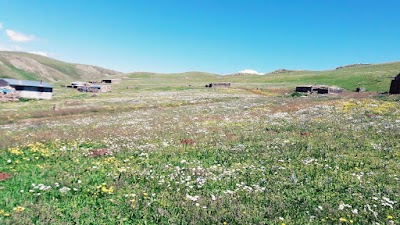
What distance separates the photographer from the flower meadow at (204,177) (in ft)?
35.0

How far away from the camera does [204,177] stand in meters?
14.5

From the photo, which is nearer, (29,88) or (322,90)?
(322,90)

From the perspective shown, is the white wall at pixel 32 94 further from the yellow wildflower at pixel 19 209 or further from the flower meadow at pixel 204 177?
the yellow wildflower at pixel 19 209

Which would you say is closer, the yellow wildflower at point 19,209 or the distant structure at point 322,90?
the yellow wildflower at point 19,209

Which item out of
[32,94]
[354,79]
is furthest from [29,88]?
[354,79]

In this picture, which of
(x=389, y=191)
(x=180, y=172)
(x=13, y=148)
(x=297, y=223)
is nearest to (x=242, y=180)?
(x=180, y=172)

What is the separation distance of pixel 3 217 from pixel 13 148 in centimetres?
1135

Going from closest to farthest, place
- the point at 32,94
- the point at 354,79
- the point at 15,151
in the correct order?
the point at 15,151 → the point at 32,94 → the point at 354,79

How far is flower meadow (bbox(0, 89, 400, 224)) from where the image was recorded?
10656 mm

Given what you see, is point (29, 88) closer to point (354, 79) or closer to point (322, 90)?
point (322, 90)

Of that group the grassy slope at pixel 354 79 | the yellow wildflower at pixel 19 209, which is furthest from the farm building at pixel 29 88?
the grassy slope at pixel 354 79

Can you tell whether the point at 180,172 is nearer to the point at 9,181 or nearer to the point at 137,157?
the point at 137,157

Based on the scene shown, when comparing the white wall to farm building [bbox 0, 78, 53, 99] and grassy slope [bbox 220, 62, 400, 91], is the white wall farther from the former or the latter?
grassy slope [bbox 220, 62, 400, 91]

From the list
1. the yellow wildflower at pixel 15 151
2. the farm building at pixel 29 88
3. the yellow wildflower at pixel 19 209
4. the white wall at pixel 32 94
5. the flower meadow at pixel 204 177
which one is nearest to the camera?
the yellow wildflower at pixel 19 209
